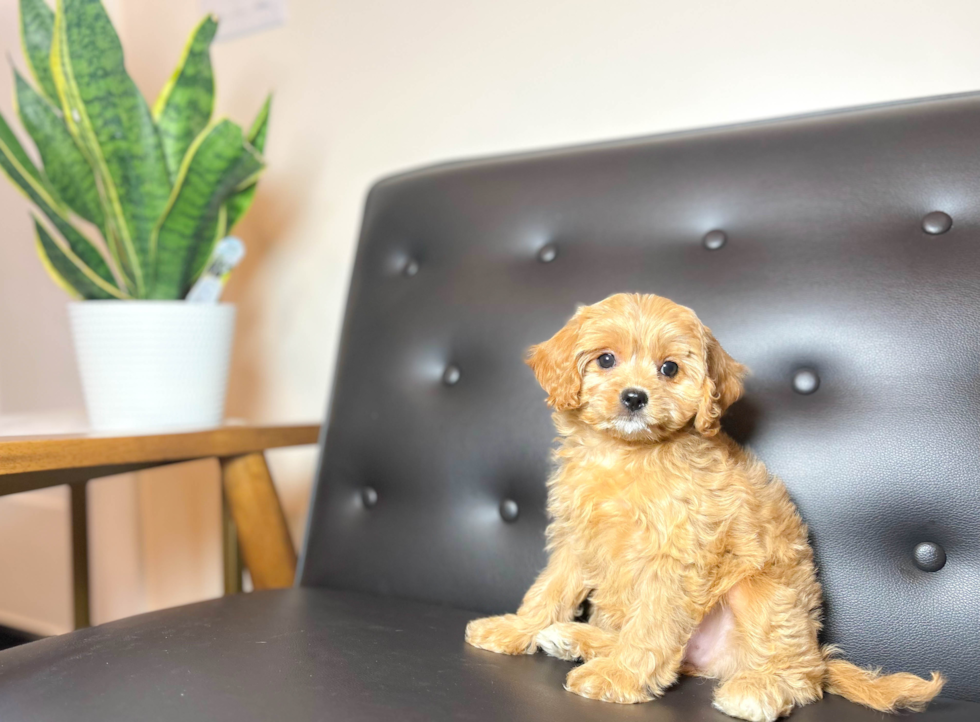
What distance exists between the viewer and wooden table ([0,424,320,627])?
1.00m

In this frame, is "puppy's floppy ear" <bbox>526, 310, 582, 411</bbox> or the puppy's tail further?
"puppy's floppy ear" <bbox>526, 310, 582, 411</bbox>

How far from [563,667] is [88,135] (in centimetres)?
115

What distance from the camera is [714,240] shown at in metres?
1.09

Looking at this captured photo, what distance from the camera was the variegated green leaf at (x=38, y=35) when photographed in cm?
133

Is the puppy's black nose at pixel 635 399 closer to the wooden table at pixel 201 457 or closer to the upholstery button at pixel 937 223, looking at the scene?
the upholstery button at pixel 937 223

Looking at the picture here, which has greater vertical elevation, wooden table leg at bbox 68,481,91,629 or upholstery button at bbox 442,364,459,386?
upholstery button at bbox 442,364,459,386

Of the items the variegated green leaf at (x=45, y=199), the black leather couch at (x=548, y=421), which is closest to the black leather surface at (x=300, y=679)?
the black leather couch at (x=548, y=421)

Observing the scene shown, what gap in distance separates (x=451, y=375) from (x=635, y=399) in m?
0.45

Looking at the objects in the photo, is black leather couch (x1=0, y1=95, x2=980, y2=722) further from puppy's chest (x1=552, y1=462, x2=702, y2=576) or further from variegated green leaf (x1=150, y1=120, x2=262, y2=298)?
variegated green leaf (x1=150, y1=120, x2=262, y2=298)

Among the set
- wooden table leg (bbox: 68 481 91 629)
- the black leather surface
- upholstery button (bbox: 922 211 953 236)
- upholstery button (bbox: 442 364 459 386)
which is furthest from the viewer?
wooden table leg (bbox: 68 481 91 629)

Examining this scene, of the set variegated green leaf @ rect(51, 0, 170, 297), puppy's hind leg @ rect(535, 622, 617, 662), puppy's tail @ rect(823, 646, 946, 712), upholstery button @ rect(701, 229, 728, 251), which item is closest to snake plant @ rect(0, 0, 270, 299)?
variegated green leaf @ rect(51, 0, 170, 297)

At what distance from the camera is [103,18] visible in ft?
4.13

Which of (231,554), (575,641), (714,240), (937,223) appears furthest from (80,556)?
(937,223)

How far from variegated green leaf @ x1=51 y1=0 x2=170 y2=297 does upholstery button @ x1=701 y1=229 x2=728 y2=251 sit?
3.14ft
